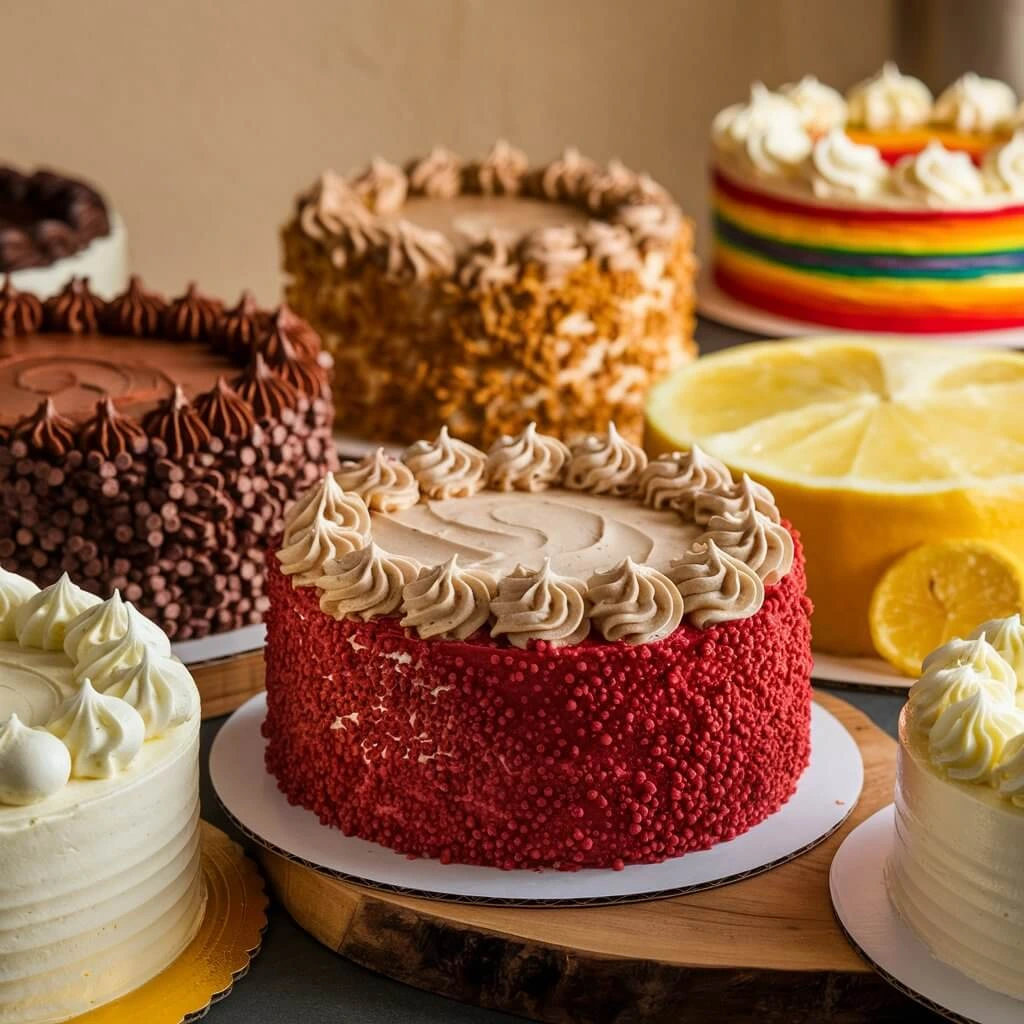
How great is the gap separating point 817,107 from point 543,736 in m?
4.00

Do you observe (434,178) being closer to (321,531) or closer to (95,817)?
(321,531)

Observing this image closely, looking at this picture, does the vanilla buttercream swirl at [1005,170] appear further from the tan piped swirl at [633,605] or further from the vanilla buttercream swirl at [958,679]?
the tan piped swirl at [633,605]

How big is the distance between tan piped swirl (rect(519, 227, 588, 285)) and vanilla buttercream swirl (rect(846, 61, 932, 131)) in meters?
1.97

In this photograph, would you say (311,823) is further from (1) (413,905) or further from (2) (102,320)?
(2) (102,320)

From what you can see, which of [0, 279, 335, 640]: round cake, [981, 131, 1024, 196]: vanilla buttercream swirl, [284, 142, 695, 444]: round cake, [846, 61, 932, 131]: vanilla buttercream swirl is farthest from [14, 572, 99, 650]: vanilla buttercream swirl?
[846, 61, 932, 131]: vanilla buttercream swirl

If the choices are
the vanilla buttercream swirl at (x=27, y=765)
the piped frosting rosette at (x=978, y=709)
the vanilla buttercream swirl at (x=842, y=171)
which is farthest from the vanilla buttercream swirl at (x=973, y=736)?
the vanilla buttercream swirl at (x=842, y=171)

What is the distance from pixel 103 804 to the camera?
254cm

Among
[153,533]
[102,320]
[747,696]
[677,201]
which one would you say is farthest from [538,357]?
[677,201]

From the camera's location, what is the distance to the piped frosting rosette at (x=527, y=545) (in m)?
2.80

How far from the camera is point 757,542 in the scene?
118 inches

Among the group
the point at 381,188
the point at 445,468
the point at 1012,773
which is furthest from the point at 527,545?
the point at 381,188

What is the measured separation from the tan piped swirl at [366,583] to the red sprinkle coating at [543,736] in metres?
0.03

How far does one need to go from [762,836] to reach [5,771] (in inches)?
48.1

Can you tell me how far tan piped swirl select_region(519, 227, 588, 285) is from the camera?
4684 millimetres
